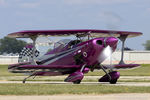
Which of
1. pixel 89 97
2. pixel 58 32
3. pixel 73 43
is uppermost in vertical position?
pixel 58 32

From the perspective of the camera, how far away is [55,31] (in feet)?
83.9

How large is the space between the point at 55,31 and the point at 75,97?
35.8 feet

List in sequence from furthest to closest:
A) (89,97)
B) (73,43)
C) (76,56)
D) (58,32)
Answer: (58,32) → (73,43) → (76,56) → (89,97)

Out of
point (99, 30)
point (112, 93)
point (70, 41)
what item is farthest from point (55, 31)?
point (112, 93)

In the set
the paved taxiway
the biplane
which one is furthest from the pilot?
the paved taxiway

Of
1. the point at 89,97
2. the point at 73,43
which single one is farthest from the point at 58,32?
the point at 89,97

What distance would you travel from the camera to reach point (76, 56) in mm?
24938

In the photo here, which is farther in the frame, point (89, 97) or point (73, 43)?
point (73, 43)

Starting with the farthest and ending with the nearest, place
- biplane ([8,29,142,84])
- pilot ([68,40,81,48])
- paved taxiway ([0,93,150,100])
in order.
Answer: pilot ([68,40,81,48]) < biplane ([8,29,142,84]) < paved taxiway ([0,93,150,100])

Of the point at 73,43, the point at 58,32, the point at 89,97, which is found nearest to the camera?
the point at 89,97

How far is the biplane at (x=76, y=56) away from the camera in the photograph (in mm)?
24156

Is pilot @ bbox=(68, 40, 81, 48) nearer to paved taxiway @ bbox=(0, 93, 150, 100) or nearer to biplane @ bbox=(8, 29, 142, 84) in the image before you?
biplane @ bbox=(8, 29, 142, 84)

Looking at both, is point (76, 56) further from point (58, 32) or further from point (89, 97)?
point (89, 97)

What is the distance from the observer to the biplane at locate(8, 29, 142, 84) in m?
24.2
